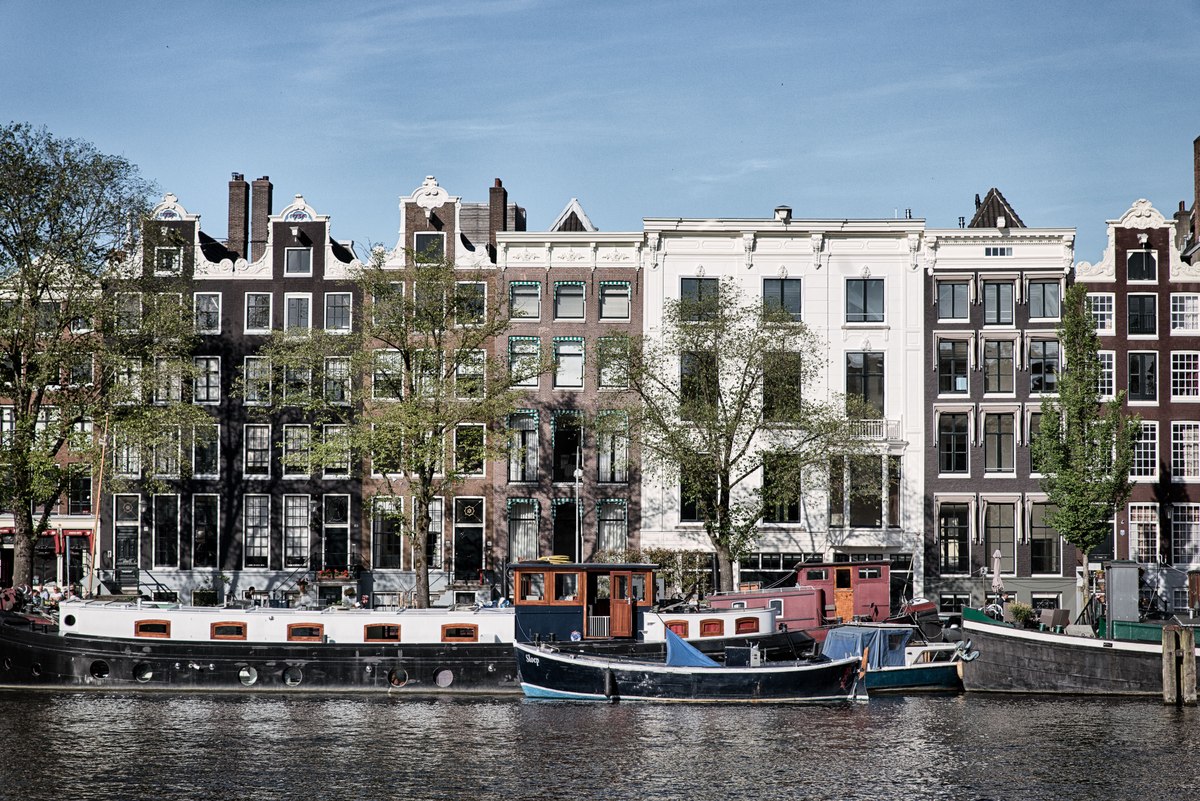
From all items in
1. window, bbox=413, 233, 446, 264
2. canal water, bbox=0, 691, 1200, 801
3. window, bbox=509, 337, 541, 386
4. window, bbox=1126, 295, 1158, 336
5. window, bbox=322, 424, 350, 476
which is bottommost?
canal water, bbox=0, 691, 1200, 801

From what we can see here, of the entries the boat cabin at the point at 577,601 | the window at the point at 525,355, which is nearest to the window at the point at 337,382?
the window at the point at 525,355

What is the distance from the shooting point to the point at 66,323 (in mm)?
55531

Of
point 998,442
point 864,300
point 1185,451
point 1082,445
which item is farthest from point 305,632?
point 1185,451

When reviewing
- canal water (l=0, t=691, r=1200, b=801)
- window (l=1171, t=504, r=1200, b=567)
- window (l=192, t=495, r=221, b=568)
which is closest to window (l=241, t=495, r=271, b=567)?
window (l=192, t=495, r=221, b=568)

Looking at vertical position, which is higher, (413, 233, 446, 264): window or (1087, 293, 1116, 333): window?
(413, 233, 446, 264): window

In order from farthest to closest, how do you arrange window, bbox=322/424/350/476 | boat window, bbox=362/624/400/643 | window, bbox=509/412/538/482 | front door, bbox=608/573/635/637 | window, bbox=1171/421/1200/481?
window, bbox=509/412/538/482 → window, bbox=1171/421/1200/481 → window, bbox=322/424/350/476 → front door, bbox=608/573/635/637 → boat window, bbox=362/624/400/643

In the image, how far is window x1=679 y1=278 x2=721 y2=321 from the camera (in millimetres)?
62031

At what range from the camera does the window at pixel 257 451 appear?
219 feet

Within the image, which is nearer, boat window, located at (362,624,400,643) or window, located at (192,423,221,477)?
boat window, located at (362,624,400,643)

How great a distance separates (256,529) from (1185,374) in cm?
4332

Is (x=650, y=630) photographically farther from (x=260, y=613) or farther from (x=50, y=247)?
(x=50, y=247)

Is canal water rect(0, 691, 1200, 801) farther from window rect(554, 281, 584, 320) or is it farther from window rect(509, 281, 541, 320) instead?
window rect(554, 281, 584, 320)

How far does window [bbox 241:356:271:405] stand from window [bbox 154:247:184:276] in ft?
17.2

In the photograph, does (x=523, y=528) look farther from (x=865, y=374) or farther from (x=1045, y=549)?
(x=1045, y=549)
